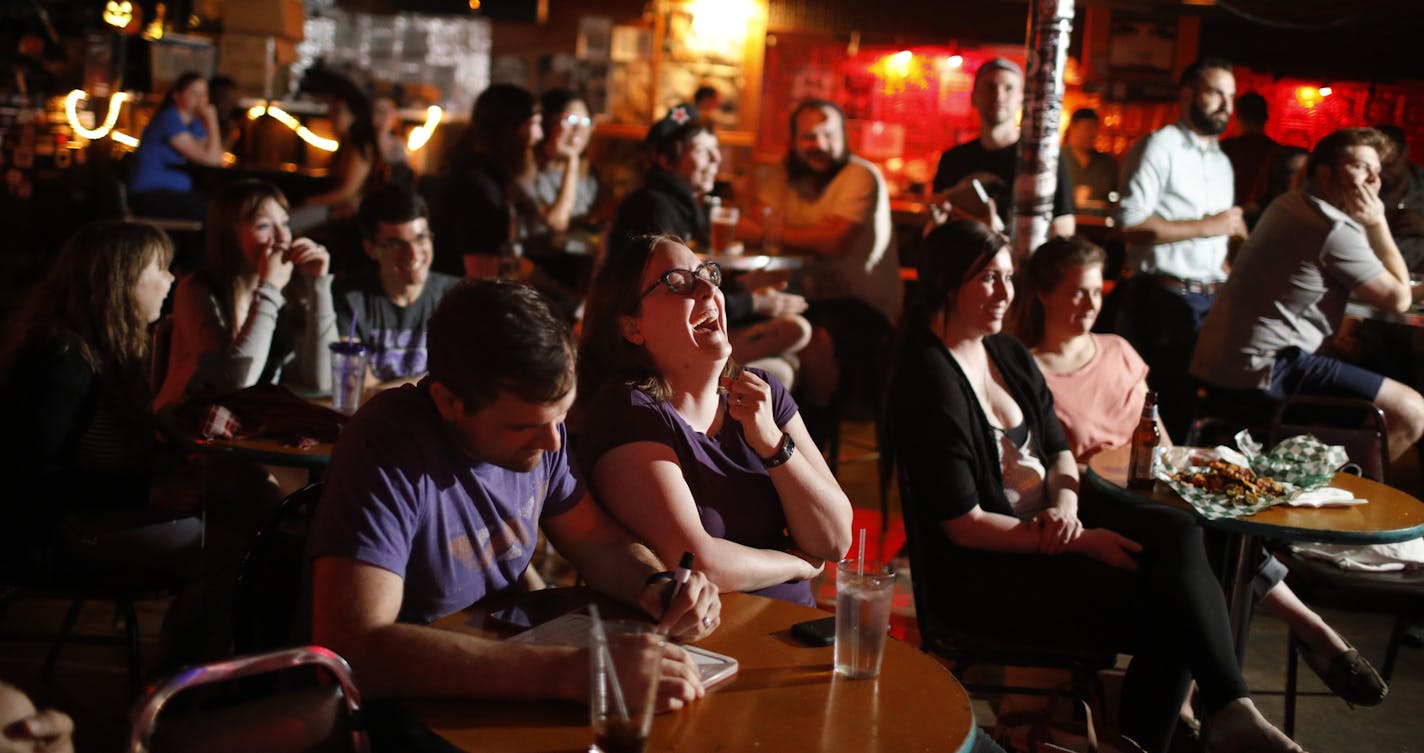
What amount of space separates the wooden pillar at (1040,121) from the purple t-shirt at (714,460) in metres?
2.42

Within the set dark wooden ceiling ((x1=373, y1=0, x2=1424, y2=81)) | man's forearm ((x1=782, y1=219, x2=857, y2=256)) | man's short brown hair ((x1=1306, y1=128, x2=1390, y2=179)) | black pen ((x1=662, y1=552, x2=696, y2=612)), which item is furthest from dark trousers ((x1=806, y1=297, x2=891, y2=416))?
dark wooden ceiling ((x1=373, y1=0, x2=1424, y2=81))

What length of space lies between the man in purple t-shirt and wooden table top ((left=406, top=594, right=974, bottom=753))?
1.3 inches

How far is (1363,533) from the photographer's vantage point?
2.82 metres

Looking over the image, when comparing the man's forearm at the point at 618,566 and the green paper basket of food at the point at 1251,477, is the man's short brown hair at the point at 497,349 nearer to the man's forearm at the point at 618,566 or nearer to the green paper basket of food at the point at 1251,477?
the man's forearm at the point at 618,566

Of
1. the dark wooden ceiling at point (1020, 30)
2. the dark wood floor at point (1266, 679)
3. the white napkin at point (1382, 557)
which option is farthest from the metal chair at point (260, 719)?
the dark wooden ceiling at point (1020, 30)

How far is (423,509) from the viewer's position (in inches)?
69.4

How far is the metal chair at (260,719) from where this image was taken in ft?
4.37

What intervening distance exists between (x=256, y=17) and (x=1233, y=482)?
8.03 m

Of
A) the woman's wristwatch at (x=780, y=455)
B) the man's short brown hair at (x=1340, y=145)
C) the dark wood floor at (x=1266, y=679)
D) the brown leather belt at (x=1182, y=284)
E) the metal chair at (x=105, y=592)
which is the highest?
the man's short brown hair at (x=1340, y=145)

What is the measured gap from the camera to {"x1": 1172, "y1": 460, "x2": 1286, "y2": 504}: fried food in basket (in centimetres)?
291

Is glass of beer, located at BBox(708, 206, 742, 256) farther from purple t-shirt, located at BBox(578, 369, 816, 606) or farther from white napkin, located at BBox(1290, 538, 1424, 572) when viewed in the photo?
purple t-shirt, located at BBox(578, 369, 816, 606)

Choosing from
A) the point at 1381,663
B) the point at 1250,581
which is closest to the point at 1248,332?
the point at 1381,663

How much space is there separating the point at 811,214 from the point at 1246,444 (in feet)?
8.95

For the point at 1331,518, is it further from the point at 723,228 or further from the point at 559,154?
the point at 559,154
